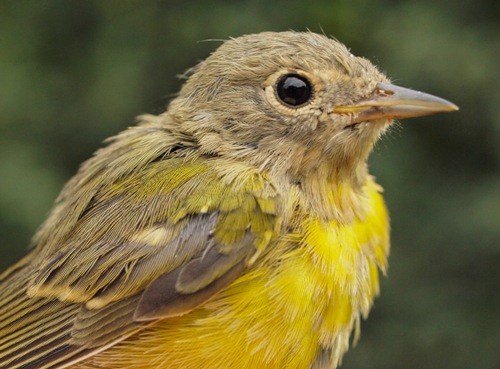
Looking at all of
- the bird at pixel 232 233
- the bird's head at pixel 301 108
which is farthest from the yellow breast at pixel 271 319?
the bird's head at pixel 301 108

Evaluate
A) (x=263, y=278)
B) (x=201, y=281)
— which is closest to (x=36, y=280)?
(x=201, y=281)

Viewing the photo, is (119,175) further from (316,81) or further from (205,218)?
(316,81)

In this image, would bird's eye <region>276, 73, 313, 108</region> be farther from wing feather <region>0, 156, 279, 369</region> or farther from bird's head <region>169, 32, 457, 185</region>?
wing feather <region>0, 156, 279, 369</region>

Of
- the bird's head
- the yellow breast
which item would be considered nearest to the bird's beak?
the bird's head

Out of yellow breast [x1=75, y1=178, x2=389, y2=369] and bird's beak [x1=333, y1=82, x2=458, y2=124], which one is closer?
yellow breast [x1=75, y1=178, x2=389, y2=369]

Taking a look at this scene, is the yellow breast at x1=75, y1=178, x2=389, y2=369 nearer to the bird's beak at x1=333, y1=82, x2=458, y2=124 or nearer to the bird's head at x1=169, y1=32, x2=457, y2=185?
the bird's head at x1=169, y1=32, x2=457, y2=185

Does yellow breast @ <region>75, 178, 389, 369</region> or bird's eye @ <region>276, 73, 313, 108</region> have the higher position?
bird's eye @ <region>276, 73, 313, 108</region>

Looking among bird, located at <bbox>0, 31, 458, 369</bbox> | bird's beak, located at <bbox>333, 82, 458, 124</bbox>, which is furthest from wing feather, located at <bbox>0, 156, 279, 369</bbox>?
bird's beak, located at <bbox>333, 82, 458, 124</bbox>

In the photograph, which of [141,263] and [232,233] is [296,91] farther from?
[141,263]
